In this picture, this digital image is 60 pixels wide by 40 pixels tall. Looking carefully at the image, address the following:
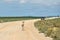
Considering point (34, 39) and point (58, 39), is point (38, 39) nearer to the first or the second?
point (34, 39)

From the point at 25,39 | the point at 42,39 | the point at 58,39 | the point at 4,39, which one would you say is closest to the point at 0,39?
the point at 4,39

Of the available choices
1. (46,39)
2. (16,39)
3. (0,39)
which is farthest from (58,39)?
(0,39)

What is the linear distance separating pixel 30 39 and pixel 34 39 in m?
0.41

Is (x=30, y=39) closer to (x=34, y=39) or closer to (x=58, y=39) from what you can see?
(x=34, y=39)

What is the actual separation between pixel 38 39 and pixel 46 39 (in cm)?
81

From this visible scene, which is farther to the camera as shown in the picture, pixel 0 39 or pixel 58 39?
pixel 0 39

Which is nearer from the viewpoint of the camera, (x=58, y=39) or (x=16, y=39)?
(x=58, y=39)

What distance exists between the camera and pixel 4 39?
23.5m

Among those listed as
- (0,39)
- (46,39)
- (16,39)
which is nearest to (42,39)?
(46,39)

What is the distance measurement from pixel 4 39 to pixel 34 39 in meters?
3.10

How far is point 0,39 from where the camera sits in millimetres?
23547

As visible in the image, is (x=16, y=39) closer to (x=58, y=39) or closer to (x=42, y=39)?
(x=42, y=39)

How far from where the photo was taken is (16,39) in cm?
2327

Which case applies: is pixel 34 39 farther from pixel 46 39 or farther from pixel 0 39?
pixel 0 39
